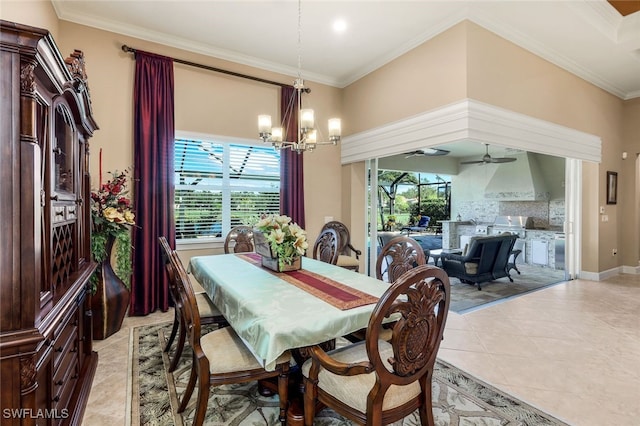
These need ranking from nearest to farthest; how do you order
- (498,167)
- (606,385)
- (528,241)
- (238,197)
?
1. (606,385)
2. (238,197)
3. (528,241)
4. (498,167)

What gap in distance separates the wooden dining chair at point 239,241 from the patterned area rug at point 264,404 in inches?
63.4

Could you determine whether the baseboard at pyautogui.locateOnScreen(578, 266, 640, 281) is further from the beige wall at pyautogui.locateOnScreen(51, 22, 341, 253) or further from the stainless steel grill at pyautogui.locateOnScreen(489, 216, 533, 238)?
the beige wall at pyautogui.locateOnScreen(51, 22, 341, 253)

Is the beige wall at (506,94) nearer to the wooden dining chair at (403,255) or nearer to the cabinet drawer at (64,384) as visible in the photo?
the wooden dining chair at (403,255)

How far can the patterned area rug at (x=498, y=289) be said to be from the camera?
436cm

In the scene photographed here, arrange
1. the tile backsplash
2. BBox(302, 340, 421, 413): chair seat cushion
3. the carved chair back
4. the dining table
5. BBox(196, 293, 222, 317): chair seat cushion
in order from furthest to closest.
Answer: the tile backsplash < the carved chair back < BBox(196, 293, 222, 317): chair seat cushion < the dining table < BBox(302, 340, 421, 413): chair seat cushion

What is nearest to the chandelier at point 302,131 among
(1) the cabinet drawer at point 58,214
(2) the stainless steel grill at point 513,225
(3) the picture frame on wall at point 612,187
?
(1) the cabinet drawer at point 58,214

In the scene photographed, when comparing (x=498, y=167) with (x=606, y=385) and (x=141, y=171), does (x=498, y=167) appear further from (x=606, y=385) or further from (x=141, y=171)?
(x=141, y=171)

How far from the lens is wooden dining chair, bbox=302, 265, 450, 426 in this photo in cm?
128


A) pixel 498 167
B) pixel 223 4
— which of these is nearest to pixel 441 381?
pixel 223 4

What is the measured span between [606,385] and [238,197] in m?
4.26

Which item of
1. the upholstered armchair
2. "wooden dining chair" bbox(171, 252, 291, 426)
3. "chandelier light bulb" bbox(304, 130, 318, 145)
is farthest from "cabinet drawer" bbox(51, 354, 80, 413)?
the upholstered armchair

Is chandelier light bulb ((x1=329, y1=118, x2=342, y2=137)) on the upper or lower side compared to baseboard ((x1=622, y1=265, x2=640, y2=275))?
upper

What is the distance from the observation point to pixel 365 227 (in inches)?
206

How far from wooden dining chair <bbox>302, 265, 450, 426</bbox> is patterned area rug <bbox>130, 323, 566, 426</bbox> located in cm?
51
